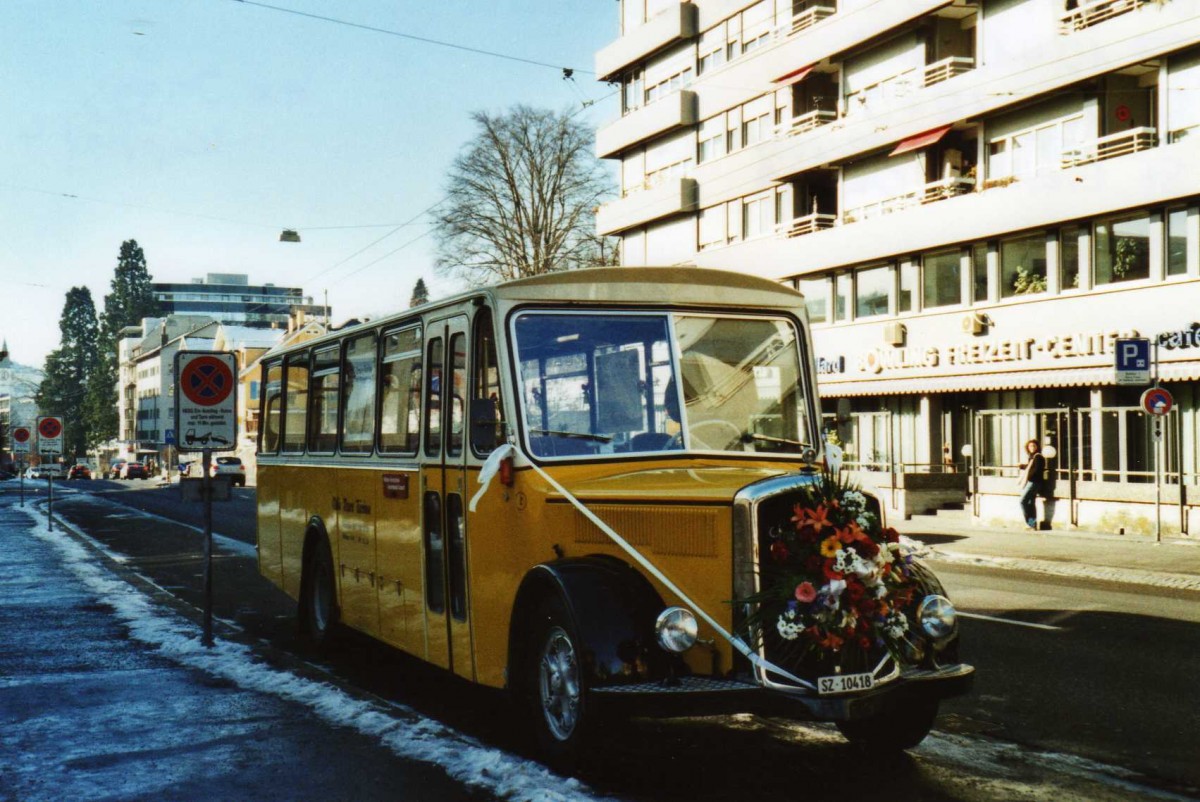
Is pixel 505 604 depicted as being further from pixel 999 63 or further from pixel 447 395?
pixel 999 63

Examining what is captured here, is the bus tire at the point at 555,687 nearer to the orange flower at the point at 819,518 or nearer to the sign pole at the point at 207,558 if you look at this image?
the orange flower at the point at 819,518

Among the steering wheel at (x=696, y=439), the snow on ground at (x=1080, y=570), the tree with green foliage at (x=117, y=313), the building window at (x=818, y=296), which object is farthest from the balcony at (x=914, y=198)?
the tree with green foliage at (x=117, y=313)

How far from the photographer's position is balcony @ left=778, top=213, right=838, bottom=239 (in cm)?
3734

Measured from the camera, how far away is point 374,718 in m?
Answer: 7.64

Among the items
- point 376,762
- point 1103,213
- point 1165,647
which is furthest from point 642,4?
point 376,762

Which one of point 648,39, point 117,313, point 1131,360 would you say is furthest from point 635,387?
point 117,313

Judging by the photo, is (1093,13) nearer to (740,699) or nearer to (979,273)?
(979,273)

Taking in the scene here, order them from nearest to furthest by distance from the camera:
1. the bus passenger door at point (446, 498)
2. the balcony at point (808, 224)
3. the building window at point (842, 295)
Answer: the bus passenger door at point (446, 498)
the building window at point (842, 295)
the balcony at point (808, 224)

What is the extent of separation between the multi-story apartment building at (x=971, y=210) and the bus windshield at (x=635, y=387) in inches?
631

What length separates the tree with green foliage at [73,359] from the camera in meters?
143

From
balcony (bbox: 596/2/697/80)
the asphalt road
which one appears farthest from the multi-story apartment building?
the asphalt road

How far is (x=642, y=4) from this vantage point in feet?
155

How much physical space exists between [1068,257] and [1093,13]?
5.24 meters

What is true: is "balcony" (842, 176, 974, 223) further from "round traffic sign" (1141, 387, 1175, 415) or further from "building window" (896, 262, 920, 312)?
"round traffic sign" (1141, 387, 1175, 415)
